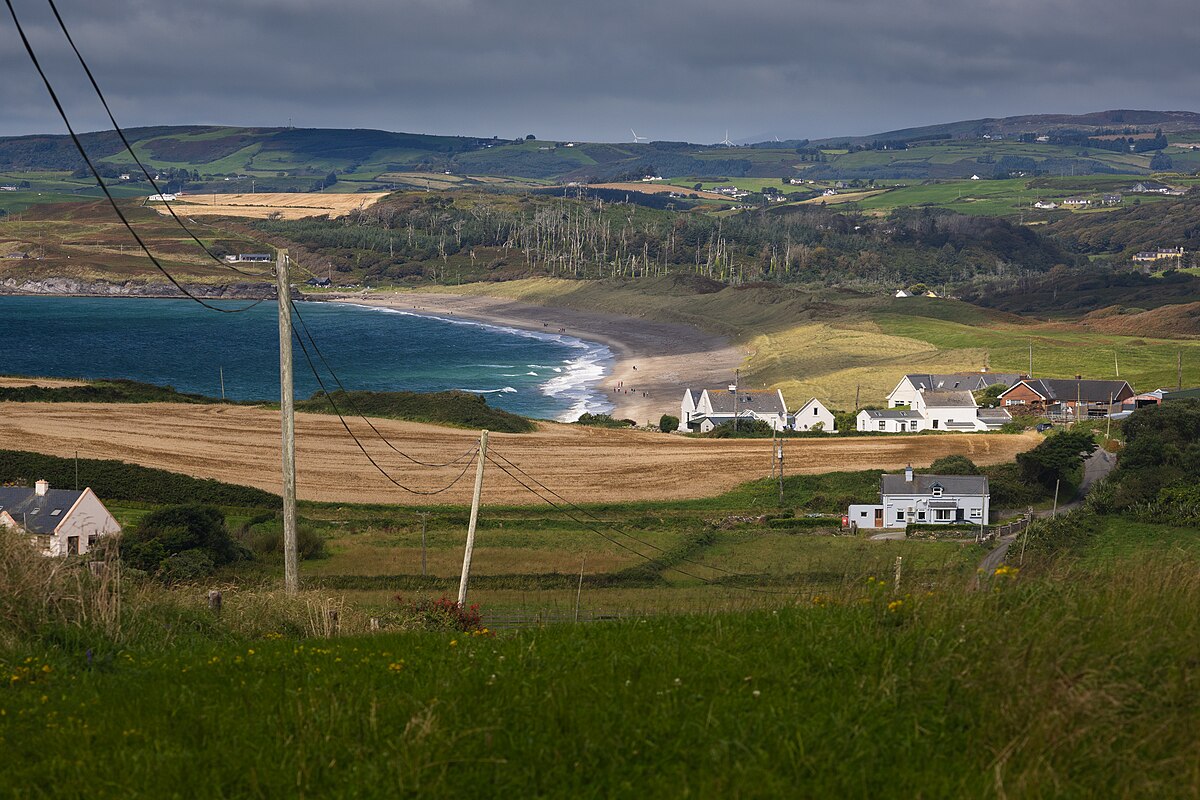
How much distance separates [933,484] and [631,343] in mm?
85655

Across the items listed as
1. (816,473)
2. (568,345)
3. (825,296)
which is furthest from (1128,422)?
(825,296)

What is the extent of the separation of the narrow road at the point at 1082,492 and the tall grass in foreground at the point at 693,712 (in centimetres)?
2743

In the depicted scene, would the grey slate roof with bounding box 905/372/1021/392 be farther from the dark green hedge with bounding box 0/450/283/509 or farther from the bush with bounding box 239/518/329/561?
the bush with bounding box 239/518/329/561

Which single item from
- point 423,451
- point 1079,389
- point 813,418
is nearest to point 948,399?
point 813,418

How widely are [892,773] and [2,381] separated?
275ft

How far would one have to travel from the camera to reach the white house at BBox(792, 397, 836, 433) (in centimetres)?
7562

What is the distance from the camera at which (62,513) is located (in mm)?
30578


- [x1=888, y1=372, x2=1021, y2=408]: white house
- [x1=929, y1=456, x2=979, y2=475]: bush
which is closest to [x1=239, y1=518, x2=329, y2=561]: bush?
[x1=929, y1=456, x2=979, y2=475]: bush

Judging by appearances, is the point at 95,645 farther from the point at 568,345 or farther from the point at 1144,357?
the point at 568,345

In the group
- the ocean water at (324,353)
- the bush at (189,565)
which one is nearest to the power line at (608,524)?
the bush at (189,565)

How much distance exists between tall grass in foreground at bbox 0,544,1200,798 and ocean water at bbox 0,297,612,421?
7258 cm

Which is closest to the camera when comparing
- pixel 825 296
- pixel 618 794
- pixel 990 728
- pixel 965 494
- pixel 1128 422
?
pixel 618 794

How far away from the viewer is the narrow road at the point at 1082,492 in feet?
118

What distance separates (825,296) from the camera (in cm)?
15762
